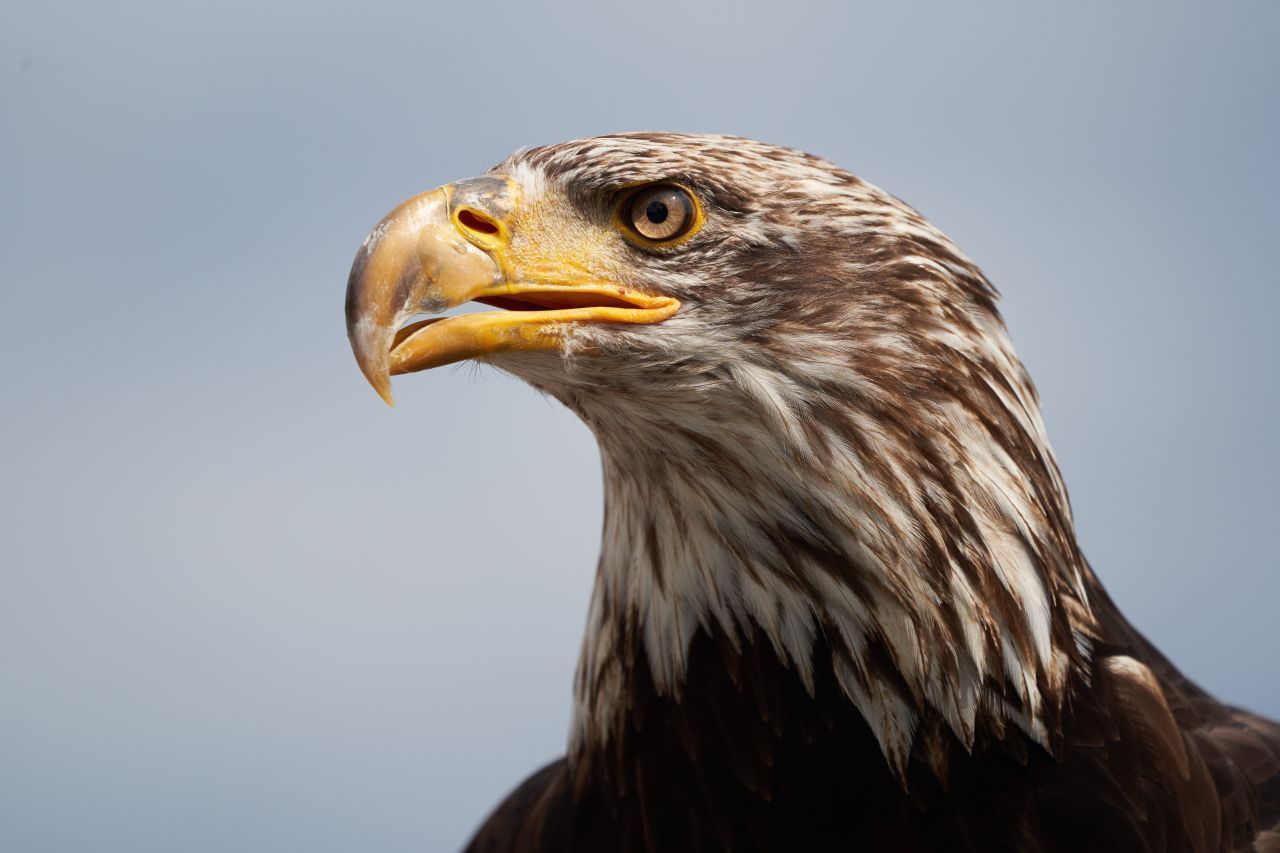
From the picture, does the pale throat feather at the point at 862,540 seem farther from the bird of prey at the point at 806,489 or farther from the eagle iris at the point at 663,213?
the eagle iris at the point at 663,213

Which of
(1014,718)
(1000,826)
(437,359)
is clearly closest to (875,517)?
(1014,718)

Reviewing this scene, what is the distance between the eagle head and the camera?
225cm

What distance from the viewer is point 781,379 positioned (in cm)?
228

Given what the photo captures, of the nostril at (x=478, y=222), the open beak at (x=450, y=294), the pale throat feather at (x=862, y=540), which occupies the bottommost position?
the pale throat feather at (x=862, y=540)

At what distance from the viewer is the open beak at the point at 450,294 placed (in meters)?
2.18

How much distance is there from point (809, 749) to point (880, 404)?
27.8 inches

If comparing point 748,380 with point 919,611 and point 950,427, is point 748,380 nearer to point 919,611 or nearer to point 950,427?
point 950,427

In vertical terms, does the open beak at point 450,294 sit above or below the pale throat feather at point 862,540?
above

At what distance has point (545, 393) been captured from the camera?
8.12 feet

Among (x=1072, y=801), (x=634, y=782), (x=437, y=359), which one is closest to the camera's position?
(x=437, y=359)

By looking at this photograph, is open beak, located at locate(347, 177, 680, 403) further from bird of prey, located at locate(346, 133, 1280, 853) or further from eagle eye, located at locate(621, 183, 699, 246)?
eagle eye, located at locate(621, 183, 699, 246)

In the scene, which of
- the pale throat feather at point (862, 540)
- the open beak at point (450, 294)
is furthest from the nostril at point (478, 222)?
the pale throat feather at point (862, 540)

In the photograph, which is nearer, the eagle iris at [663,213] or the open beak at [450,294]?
the open beak at [450,294]

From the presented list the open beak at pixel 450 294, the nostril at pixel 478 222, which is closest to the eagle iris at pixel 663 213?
the open beak at pixel 450 294
